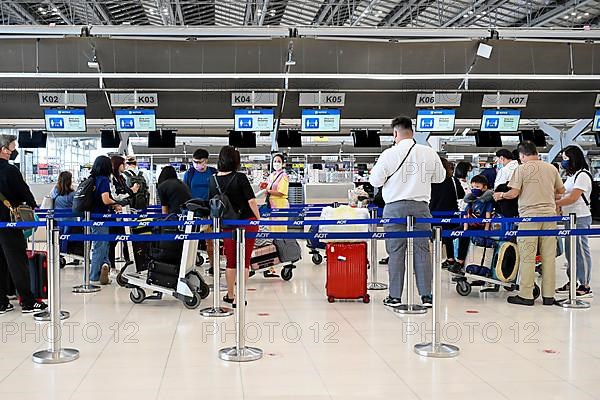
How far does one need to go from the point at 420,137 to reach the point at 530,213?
9.52 meters

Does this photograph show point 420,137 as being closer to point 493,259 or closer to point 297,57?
point 297,57

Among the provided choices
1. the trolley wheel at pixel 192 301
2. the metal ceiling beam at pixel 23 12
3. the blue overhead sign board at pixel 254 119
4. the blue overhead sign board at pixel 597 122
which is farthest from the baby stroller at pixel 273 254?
the metal ceiling beam at pixel 23 12

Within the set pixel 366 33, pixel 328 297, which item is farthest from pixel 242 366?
pixel 366 33

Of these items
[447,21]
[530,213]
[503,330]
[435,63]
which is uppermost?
[447,21]

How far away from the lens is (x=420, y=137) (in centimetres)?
1612

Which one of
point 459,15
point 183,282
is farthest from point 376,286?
point 459,15

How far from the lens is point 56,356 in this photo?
4738mm

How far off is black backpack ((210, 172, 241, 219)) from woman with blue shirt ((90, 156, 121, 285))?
2.18 metres

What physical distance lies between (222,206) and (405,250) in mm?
1738

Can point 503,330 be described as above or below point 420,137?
below

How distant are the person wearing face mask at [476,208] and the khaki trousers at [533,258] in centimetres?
65

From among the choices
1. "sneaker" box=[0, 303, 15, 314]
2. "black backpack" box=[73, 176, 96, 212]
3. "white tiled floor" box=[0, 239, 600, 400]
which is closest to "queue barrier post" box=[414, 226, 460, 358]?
"white tiled floor" box=[0, 239, 600, 400]

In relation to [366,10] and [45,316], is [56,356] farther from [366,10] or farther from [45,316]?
[366,10]

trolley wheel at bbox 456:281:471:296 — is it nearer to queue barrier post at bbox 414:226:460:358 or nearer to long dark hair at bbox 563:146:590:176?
long dark hair at bbox 563:146:590:176
